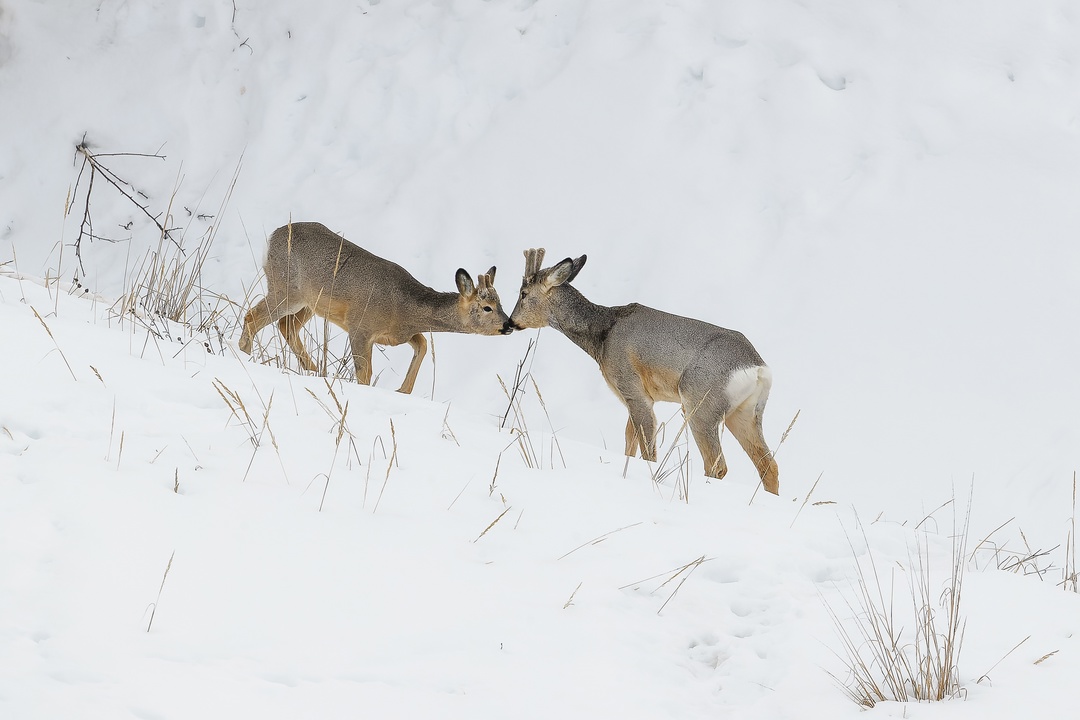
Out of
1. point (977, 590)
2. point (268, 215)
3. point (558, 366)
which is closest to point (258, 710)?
point (977, 590)

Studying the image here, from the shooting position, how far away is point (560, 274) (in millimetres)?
8484

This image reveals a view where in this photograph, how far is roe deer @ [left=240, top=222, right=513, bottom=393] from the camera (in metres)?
9.17

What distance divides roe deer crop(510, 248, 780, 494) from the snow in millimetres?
634

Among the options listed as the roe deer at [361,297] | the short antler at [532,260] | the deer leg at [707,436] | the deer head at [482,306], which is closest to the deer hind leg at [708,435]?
the deer leg at [707,436]

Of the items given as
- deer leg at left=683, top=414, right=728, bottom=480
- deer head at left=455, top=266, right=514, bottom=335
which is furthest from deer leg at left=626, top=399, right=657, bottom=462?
deer head at left=455, top=266, right=514, bottom=335

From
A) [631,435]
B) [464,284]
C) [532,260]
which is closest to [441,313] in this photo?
[464,284]

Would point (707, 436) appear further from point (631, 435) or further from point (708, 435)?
point (631, 435)

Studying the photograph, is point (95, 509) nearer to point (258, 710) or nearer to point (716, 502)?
point (258, 710)

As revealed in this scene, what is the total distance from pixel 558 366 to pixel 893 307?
128 inches

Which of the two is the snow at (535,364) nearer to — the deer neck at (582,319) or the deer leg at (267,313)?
the deer neck at (582,319)

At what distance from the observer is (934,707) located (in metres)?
2.66

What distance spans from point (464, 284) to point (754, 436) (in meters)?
2.96

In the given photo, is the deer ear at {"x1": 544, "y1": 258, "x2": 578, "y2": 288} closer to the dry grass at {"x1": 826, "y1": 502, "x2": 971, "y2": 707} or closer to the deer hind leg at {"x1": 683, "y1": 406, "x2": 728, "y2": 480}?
the deer hind leg at {"x1": 683, "y1": 406, "x2": 728, "y2": 480}

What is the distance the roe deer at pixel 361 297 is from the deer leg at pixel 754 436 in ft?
7.35
